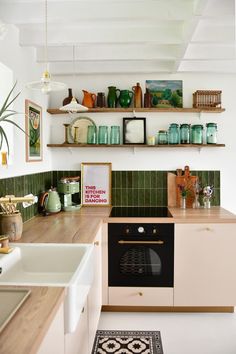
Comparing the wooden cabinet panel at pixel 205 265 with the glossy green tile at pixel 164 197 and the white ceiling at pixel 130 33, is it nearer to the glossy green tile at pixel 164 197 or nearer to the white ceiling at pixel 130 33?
the glossy green tile at pixel 164 197

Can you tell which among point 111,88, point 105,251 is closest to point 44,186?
point 105,251

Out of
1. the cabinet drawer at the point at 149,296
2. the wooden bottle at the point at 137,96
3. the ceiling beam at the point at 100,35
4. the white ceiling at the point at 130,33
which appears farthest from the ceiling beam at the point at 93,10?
the cabinet drawer at the point at 149,296

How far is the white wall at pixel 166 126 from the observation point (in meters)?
3.83

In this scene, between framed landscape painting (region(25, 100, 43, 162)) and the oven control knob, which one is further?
the oven control knob

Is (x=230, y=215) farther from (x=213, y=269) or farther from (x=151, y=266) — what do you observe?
(x=151, y=266)

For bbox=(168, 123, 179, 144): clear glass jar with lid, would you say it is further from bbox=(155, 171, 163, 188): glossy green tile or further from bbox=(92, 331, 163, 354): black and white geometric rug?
bbox=(92, 331, 163, 354): black and white geometric rug

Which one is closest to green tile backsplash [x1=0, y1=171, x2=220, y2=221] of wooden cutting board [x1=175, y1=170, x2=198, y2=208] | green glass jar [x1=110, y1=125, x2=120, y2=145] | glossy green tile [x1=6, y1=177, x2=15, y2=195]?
wooden cutting board [x1=175, y1=170, x2=198, y2=208]

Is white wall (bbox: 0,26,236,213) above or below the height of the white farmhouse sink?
above

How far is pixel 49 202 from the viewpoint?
3381 millimetres

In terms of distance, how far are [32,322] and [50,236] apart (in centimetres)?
130

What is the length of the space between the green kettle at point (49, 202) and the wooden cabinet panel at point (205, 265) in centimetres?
113

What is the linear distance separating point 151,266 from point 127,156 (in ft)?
4.06

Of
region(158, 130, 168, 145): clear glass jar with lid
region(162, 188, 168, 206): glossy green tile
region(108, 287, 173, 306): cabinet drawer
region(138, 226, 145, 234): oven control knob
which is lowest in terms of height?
region(108, 287, 173, 306): cabinet drawer

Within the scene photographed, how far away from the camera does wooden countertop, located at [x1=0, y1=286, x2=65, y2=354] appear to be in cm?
100
